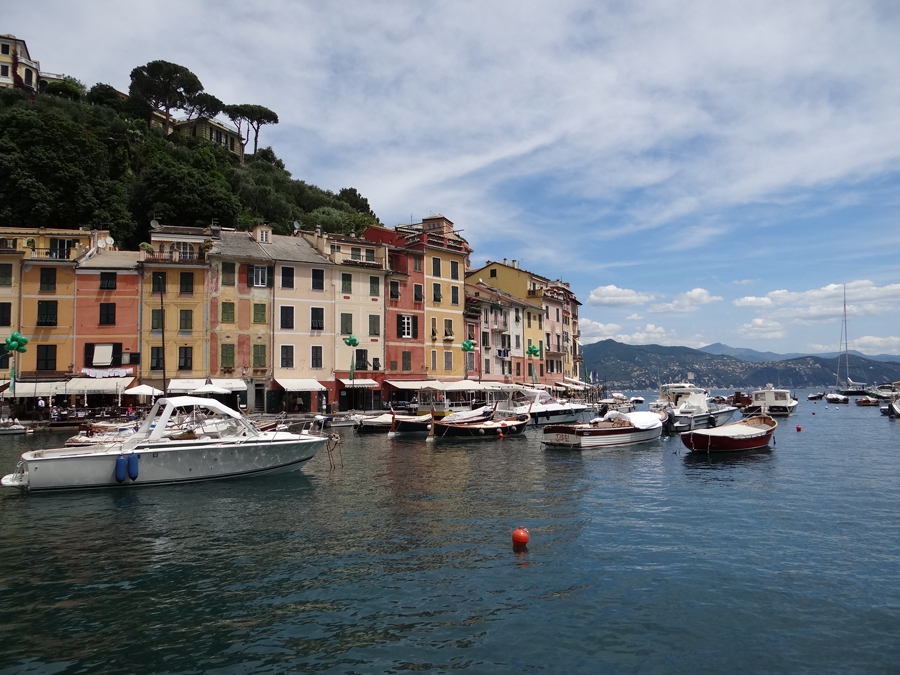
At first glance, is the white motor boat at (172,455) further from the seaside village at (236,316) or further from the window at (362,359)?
the window at (362,359)

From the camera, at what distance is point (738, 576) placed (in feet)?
42.0

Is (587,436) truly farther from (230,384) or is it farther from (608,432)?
(230,384)

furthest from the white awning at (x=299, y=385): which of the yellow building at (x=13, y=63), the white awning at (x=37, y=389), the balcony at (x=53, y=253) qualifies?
the yellow building at (x=13, y=63)

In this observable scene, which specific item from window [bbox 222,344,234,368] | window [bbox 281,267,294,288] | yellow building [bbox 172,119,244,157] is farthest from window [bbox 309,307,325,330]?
yellow building [bbox 172,119,244,157]

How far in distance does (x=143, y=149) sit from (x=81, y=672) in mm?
79497

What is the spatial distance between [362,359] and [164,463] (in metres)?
32.9

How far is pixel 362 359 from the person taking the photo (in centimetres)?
5472

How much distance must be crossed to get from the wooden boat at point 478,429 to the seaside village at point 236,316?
13461 mm

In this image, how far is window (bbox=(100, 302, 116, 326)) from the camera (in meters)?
45.8

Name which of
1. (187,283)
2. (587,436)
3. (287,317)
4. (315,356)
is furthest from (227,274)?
(587,436)

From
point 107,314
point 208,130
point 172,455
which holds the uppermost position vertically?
point 208,130

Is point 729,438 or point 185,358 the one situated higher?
point 185,358

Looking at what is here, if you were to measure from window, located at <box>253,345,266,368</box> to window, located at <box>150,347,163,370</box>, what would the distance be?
6923 mm

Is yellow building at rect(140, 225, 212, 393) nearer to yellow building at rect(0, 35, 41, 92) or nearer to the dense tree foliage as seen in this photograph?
the dense tree foliage
